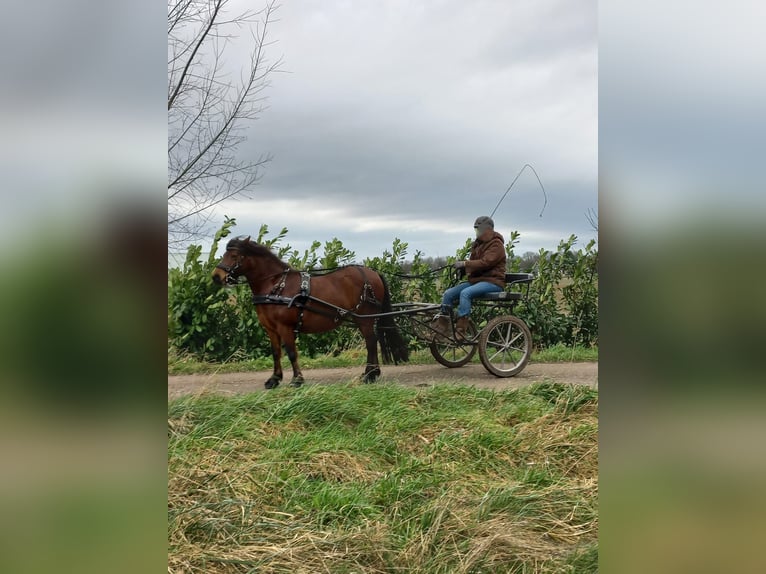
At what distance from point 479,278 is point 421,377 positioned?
4.19 feet

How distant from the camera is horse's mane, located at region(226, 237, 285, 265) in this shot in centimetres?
589

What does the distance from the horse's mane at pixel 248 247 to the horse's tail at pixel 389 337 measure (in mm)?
1286

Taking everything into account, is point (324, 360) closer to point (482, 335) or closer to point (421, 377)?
point (421, 377)

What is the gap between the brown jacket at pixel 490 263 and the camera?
6594 millimetres

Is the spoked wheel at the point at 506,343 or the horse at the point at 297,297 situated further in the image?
the spoked wheel at the point at 506,343

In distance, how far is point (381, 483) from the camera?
3.16m

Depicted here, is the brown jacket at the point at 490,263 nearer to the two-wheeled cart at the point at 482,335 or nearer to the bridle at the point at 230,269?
the two-wheeled cart at the point at 482,335

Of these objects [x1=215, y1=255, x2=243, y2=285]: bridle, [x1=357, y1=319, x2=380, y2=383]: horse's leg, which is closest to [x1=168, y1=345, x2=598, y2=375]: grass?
[x1=357, y1=319, x2=380, y2=383]: horse's leg

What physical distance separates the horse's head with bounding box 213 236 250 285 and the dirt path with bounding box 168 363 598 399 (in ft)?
3.44

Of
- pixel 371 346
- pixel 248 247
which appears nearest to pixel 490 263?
pixel 371 346

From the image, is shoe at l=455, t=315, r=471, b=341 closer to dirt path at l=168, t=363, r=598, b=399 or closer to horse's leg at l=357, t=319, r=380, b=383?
dirt path at l=168, t=363, r=598, b=399

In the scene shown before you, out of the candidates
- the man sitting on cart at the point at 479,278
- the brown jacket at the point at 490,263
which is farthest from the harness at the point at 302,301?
the brown jacket at the point at 490,263
